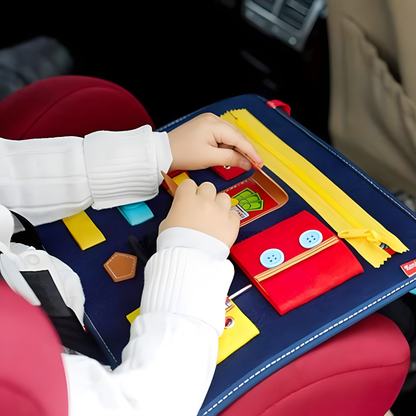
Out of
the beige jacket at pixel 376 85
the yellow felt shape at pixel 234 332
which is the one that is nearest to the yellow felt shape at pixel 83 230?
the yellow felt shape at pixel 234 332

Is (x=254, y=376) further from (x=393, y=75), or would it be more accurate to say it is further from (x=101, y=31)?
(x=101, y=31)

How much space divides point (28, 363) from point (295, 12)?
3.63 feet

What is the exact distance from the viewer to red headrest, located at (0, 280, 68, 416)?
34 cm

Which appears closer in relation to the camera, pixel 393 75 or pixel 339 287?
pixel 339 287

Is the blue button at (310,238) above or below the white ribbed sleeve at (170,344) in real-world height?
above

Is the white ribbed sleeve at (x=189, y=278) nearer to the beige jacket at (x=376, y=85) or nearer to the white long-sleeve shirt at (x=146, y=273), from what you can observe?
the white long-sleeve shirt at (x=146, y=273)

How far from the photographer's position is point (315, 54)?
1.21 m

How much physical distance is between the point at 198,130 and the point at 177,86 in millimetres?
870

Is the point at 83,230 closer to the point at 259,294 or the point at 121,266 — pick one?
the point at 121,266

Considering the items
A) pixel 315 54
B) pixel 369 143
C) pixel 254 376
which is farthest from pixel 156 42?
pixel 254 376

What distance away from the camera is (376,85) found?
0.93 m

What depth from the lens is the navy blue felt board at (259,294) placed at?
56 centimetres

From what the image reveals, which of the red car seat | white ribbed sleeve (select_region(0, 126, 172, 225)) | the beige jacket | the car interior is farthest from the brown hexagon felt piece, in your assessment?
the car interior

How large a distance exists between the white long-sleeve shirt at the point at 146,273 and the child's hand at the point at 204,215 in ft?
0.06
